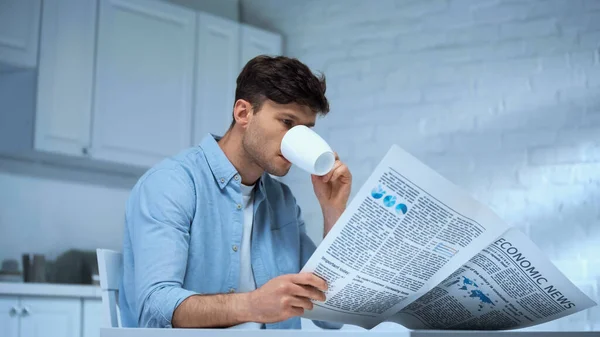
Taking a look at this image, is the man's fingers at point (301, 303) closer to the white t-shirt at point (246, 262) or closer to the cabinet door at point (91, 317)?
the white t-shirt at point (246, 262)

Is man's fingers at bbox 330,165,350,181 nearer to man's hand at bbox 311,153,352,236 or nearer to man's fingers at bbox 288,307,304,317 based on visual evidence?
man's hand at bbox 311,153,352,236

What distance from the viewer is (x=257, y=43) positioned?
4414 millimetres

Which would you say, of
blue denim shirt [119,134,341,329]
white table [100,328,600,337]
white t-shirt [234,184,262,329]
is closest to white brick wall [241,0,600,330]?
blue denim shirt [119,134,341,329]

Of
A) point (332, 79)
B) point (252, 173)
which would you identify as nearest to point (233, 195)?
point (252, 173)

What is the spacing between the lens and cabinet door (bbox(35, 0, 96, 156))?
11.4 ft

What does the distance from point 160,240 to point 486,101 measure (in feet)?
8.70

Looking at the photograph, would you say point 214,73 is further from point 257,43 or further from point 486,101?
point 486,101

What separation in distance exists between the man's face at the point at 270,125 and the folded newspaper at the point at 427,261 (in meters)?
0.50

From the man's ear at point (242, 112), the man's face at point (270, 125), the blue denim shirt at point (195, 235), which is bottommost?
the blue denim shirt at point (195, 235)

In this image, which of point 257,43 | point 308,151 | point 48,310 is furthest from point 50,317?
point 308,151

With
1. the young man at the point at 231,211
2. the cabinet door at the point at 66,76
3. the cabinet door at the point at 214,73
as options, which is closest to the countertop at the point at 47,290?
the cabinet door at the point at 66,76

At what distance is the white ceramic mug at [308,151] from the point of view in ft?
4.54

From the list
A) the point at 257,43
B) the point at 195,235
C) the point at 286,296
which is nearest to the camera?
the point at 286,296

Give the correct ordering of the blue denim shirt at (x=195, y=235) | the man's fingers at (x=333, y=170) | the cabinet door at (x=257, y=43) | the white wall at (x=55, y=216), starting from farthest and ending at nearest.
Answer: the cabinet door at (x=257, y=43) < the white wall at (x=55, y=216) < the man's fingers at (x=333, y=170) < the blue denim shirt at (x=195, y=235)
